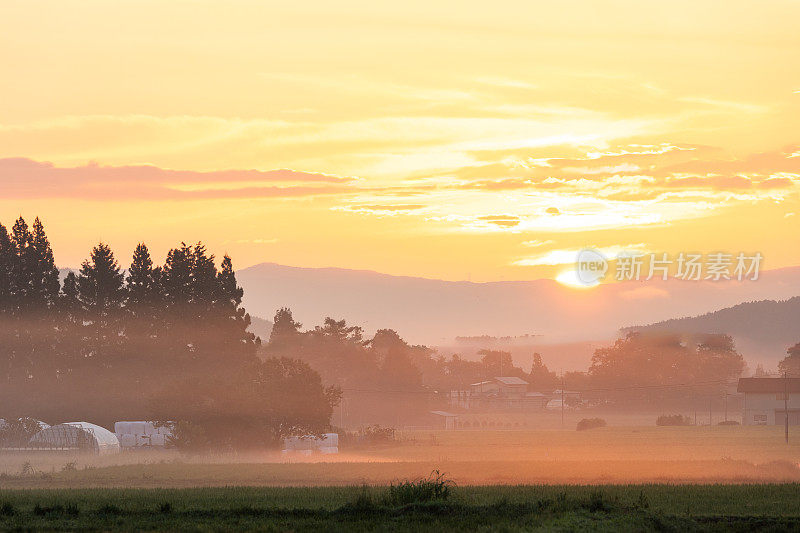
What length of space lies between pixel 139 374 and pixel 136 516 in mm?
83205

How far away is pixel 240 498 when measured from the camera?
43.6m

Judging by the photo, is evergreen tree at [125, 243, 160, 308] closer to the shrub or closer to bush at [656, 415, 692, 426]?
bush at [656, 415, 692, 426]

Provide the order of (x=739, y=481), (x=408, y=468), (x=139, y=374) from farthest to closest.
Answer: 1. (x=139, y=374)
2. (x=408, y=468)
3. (x=739, y=481)

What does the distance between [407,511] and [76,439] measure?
2888 inches

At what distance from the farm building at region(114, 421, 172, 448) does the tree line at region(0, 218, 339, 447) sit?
331cm

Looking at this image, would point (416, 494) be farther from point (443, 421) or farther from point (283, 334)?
point (283, 334)

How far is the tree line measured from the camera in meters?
118

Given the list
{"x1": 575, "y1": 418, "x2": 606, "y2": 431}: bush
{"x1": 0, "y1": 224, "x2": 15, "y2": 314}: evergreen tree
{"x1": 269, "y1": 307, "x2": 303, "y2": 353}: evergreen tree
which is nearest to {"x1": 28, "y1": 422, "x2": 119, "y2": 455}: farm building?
{"x1": 0, "y1": 224, "x2": 15, "y2": 314}: evergreen tree

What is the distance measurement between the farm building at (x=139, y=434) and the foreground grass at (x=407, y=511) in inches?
2609

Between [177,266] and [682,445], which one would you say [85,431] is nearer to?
[177,266]

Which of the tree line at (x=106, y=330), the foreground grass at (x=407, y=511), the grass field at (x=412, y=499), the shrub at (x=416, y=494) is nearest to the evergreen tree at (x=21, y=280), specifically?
the tree line at (x=106, y=330)

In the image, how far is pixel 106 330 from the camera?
121 m

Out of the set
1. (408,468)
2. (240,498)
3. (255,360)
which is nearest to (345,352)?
(255,360)

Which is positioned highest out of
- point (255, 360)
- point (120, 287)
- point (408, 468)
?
point (120, 287)
